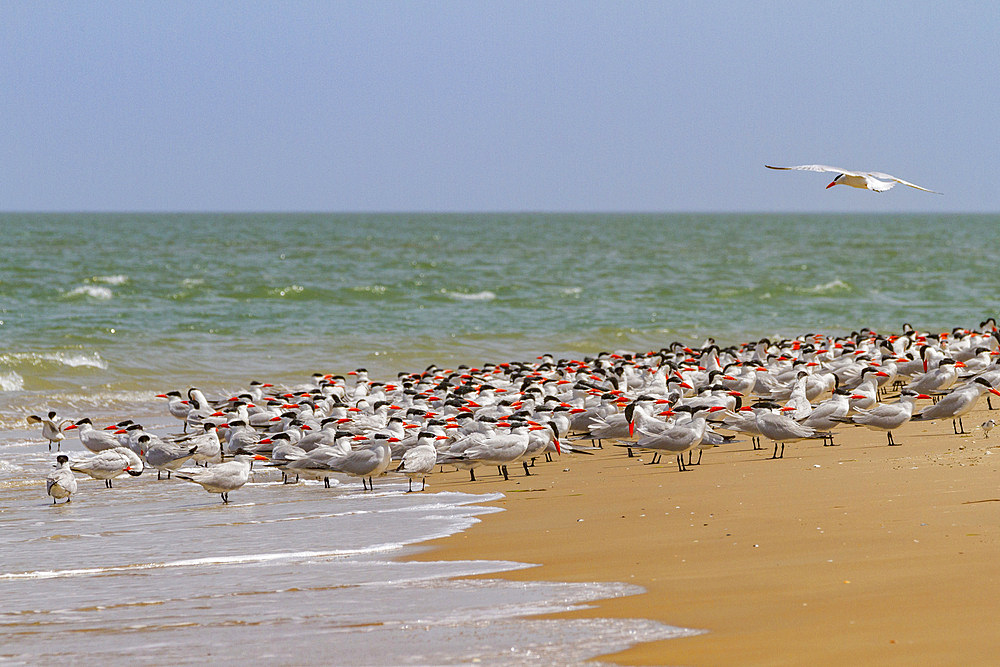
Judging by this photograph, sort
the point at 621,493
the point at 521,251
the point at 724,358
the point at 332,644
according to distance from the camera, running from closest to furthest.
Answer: the point at 332,644
the point at 621,493
the point at 724,358
the point at 521,251

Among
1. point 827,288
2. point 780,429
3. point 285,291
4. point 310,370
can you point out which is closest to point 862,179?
point 780,429

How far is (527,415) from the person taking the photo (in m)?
13.5

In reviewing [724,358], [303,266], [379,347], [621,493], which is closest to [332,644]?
[621,493]

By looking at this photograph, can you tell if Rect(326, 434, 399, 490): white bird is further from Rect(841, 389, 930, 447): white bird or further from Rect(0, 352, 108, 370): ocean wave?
Rect(0, 352, 108, 370): ocean wave

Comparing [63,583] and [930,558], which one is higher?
[930,558]

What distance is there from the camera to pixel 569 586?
22.3 ft

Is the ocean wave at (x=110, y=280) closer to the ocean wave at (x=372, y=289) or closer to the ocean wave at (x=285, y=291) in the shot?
the ocean wave at (x=285, y=291)

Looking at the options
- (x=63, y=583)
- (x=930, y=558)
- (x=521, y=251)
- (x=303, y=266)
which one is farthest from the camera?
(x=521, y=251)

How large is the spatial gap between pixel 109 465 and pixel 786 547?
770 cm

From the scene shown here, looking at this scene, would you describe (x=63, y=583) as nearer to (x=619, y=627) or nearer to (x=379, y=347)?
(x=619, y=627)

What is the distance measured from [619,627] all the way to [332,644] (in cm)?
150

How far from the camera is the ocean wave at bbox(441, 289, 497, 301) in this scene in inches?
1523

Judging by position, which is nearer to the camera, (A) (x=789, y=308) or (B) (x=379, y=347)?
(B) (x=379, y=347)

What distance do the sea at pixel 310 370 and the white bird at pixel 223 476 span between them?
23 centimetres
